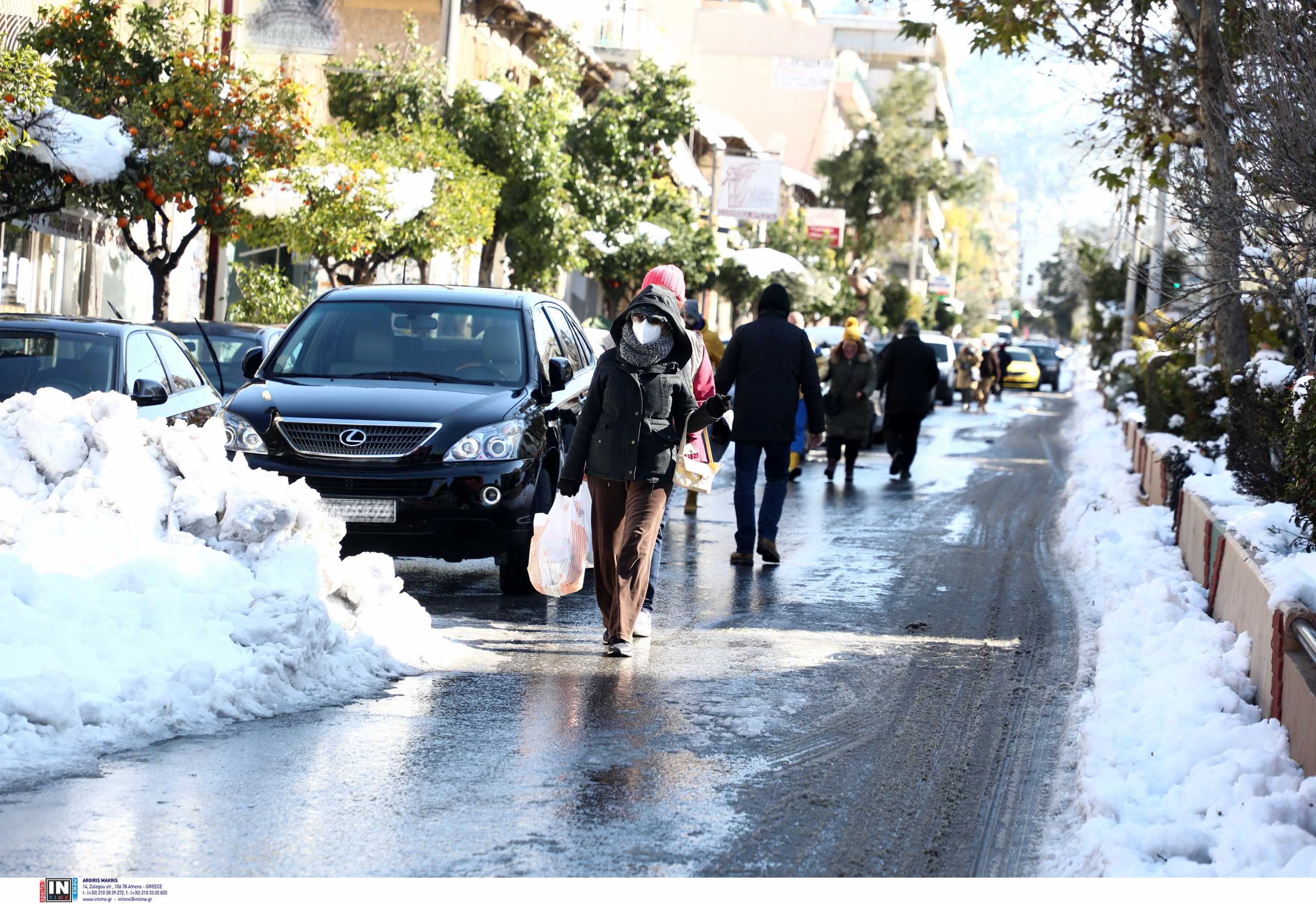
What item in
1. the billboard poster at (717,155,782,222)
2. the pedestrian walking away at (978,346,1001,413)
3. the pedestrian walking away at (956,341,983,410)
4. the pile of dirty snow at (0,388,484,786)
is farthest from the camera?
the pedestrian walking away at (956,341,983,410)

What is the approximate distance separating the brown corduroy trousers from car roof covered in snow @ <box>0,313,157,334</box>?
421 cm

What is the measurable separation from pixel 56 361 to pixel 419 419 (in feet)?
8.98

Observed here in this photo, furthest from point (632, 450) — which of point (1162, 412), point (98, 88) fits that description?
point (98, 88)

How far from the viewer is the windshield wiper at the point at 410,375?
423 inches

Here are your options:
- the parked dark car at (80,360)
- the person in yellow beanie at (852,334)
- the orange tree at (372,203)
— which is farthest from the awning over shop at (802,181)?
the parked dark car at (80,360)

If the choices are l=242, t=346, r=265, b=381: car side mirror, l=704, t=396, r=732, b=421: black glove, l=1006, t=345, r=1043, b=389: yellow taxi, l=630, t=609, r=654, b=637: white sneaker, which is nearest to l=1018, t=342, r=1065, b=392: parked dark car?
l=1006, t=345, r=1043, b=389: yellow taxi

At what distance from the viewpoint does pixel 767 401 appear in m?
12.4

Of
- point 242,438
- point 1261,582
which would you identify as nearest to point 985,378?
point 242,438

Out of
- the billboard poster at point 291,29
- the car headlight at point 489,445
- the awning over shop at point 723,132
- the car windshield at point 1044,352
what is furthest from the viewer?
the car windshield at point 1044,352

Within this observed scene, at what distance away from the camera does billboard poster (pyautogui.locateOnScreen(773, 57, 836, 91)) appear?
7919cm

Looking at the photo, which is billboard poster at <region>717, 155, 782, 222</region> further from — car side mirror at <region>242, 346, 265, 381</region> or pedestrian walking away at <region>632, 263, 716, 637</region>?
pedestrian walking away at <region>632, 263, 716, 637</region>

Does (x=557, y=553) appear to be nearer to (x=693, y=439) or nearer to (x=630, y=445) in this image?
(x=630, y=445)

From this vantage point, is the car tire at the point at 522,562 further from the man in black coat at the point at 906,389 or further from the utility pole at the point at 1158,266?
the man in black coat at the point at 906,389

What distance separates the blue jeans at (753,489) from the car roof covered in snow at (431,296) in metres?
2.00
